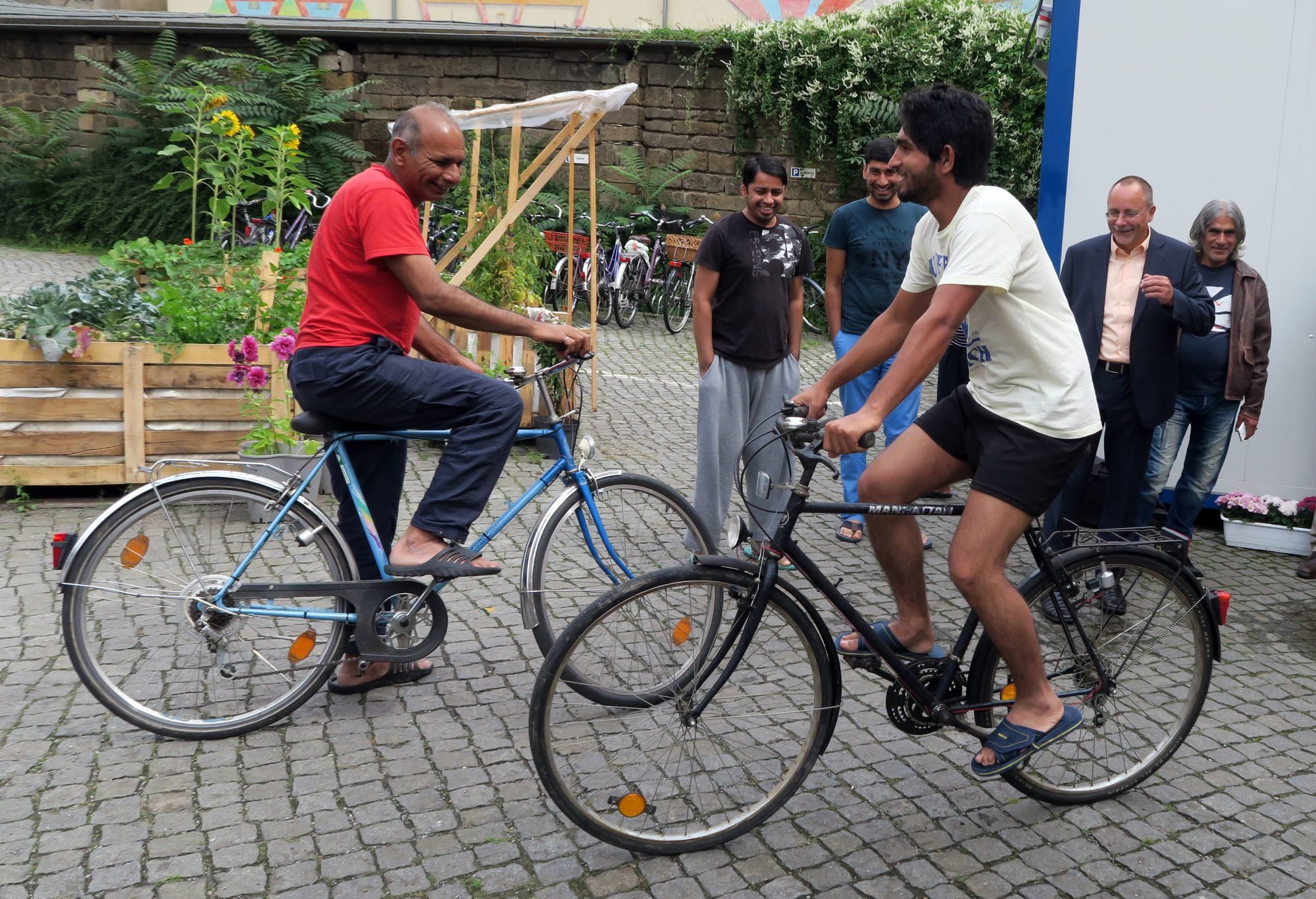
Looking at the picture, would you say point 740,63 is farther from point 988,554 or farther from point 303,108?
point 988,554

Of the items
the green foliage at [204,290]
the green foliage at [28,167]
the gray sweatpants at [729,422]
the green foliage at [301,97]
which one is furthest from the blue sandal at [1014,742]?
the green foliage at [28,167]

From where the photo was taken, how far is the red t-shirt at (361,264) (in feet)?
12.2

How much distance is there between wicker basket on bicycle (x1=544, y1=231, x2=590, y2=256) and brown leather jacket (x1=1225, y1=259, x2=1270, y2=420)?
8685 millimetres

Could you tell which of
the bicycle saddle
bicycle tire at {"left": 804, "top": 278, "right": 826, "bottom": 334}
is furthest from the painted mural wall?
the bicycle saddle

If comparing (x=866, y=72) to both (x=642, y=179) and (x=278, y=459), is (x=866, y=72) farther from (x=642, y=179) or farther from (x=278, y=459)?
(x=278, y=459)

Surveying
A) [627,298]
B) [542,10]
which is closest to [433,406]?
[627,298]

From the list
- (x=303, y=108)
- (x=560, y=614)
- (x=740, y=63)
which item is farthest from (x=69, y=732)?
(x=303, y=108)

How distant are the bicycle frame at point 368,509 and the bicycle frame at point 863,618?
39.9 inches

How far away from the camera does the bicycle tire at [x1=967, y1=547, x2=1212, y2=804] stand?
11.7 ft

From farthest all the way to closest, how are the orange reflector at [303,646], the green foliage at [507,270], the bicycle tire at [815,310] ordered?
the bicycle tire at [815,310], the green foliage at [507,270], the orange reflector at [303,646]

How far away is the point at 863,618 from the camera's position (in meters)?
3.45

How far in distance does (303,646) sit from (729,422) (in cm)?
227

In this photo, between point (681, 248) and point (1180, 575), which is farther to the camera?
point (681, 248)

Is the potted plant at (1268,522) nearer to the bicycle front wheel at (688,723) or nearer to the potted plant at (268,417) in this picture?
the bicycle front wheel at (688,723)
